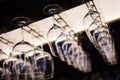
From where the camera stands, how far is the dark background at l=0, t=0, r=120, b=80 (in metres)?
1.38

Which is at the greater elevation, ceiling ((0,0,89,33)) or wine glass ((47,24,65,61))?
ceiling ((0,0,89,33))

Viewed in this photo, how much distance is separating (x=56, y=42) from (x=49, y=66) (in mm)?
173

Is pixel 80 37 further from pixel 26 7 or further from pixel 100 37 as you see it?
pixel 26 7

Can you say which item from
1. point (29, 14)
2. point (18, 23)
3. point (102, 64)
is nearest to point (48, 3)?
point (29, 14)

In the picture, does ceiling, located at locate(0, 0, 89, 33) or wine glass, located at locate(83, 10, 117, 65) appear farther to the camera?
wine glass, located at locate(83, 10, 117, 65)

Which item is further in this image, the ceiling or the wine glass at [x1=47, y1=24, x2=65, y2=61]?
the wine glass at [x1=47, y1=24, x2=65, y2=61]

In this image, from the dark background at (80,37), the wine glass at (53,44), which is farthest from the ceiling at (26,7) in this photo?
the wine glass at (53,44)

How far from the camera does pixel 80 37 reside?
2.66 metres

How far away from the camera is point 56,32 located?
171 centimetres

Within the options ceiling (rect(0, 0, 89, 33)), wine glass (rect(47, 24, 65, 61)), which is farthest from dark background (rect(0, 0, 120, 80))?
wine glass (rect(47, 24, 65, 61))

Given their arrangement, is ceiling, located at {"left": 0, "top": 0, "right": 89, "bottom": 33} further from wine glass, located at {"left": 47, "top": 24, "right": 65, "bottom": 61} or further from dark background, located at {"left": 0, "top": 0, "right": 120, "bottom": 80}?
wine glass, located at {"left": 47, "top": 24, "right": 65, "bottom": 61}

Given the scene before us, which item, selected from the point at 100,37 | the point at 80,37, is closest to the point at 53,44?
the point at 100,37

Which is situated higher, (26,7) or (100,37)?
(26,7)

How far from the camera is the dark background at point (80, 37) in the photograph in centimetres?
138
